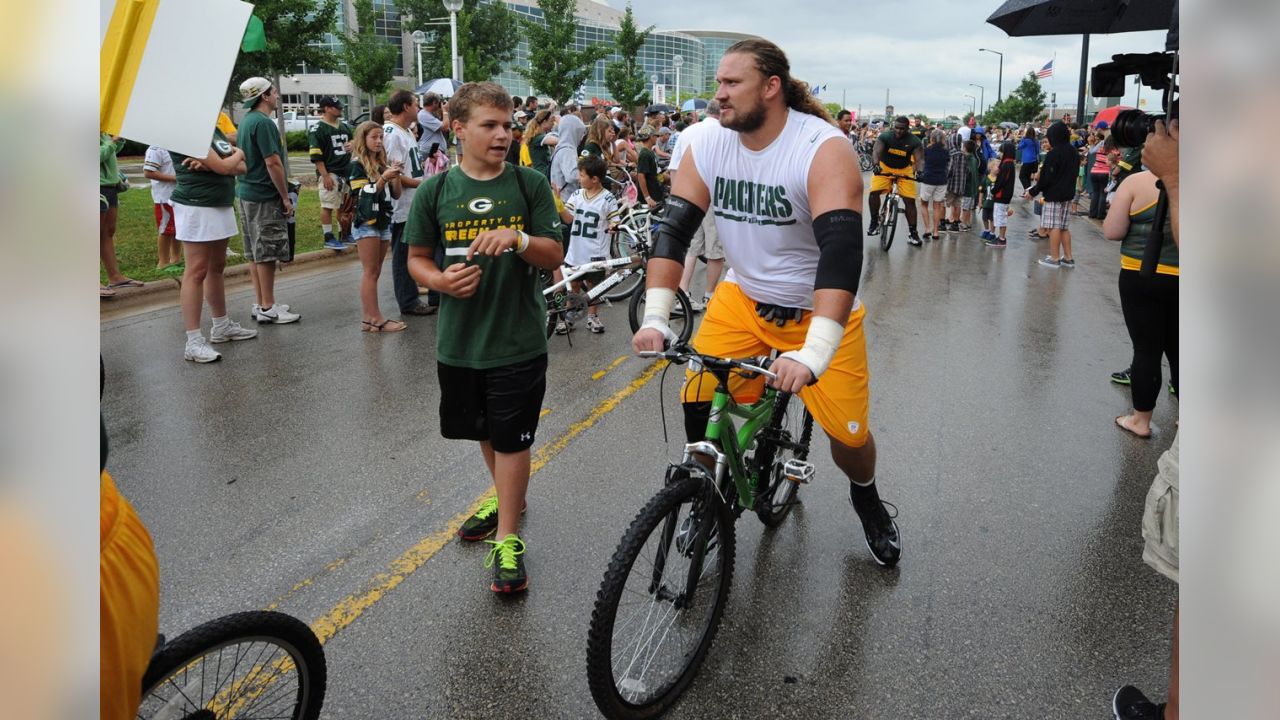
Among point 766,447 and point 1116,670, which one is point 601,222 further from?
point 1116,670

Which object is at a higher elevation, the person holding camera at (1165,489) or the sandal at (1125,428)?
the person holding camera at (1165,489)

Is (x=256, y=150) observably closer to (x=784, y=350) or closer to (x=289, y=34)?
(x=784, y=350)

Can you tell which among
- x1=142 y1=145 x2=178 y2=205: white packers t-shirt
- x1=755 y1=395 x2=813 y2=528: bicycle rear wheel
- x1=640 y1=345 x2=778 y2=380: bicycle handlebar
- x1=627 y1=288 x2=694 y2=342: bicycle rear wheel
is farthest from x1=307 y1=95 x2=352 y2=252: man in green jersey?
x1=640 y1=345 x2=778 y2=380: bicycle handlebar

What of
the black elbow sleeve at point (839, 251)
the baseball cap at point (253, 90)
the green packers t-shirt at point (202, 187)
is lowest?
the black elbow sleeve at point (839, 251)

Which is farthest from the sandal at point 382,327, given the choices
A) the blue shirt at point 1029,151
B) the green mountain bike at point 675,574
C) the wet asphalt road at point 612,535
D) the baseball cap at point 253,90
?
the blue shirt at point 1029,151

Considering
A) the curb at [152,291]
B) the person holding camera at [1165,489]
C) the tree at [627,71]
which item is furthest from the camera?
the tree at [627,71]

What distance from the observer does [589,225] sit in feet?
26.1

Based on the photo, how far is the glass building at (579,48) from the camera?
61.0m

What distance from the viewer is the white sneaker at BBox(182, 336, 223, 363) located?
673 centimetres

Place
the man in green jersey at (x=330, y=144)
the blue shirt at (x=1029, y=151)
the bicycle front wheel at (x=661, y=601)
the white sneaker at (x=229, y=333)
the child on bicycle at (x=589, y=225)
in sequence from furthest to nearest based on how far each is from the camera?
1. the blue shirt at (x=1029, y=151)
2. the man in green jersey at (x=330, y=144)
3. the child on bicycle at (x=589, y=225)
4. the white sneaker at (x=229, y=333)
5. the bicycle front wheel at (x=661, y=601)

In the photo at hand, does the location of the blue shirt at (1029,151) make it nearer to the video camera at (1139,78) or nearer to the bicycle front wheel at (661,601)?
the video camera at (1139,78)

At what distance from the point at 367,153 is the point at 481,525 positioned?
5.09m

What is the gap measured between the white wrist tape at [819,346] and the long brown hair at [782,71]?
867 mm

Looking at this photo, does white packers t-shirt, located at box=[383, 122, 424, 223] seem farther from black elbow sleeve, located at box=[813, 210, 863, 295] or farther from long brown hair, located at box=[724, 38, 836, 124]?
black elbow sleeve, located at box=[813, 210, 863, 295]
